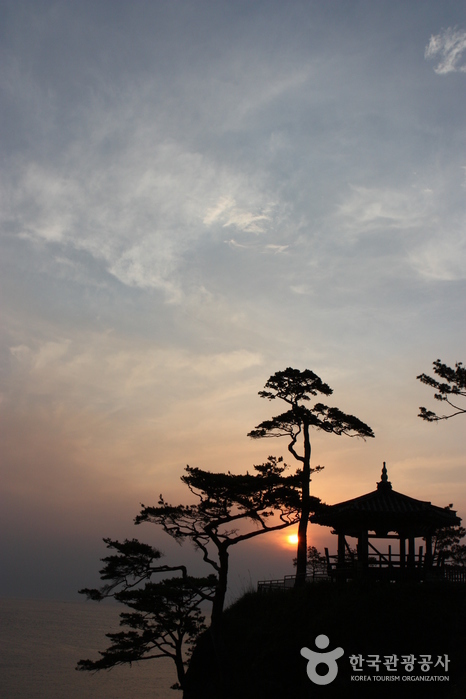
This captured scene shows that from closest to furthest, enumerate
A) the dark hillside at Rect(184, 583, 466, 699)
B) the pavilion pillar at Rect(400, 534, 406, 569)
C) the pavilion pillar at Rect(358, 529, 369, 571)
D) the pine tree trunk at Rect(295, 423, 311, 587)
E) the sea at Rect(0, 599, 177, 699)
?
the dark hillside at Rect(184, 583, 466, 699), the pavilion pillar at Rect(358, 529, 369, 571), the pavilion pillar at Rect(400, 534, 406, 569), the pine tree trunk at Rect(295, 423, 311, 587), the sea at Rect(0, 599, 177, 699)

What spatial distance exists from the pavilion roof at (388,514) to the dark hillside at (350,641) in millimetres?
2910

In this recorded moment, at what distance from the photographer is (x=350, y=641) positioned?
1981cm

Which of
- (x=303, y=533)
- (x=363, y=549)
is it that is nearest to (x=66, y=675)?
(x=303, y=533)

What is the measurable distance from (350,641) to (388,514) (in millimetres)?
5784

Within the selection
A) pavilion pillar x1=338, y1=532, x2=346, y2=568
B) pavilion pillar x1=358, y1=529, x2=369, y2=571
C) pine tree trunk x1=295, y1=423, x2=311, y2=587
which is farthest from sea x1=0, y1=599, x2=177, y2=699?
pavilion pillar x1=358, y1=529, x2=369, y2=571

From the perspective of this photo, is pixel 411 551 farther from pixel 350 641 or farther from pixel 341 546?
pixel 350 641

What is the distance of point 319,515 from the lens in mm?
25453

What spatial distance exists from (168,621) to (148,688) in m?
64.2

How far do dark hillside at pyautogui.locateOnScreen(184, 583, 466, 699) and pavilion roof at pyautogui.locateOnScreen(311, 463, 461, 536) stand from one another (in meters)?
2.91

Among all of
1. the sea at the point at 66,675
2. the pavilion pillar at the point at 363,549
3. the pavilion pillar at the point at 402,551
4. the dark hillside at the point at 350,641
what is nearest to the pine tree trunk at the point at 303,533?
the dark hillside at the point at 350,641

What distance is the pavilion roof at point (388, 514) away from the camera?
934 inches

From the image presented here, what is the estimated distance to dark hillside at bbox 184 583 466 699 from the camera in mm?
18469

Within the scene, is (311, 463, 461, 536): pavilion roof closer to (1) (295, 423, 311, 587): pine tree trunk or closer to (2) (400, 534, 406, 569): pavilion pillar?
(2) (400, 534, 406, 569): pavilion pillar

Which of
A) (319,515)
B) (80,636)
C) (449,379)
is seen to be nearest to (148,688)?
(319,515)
